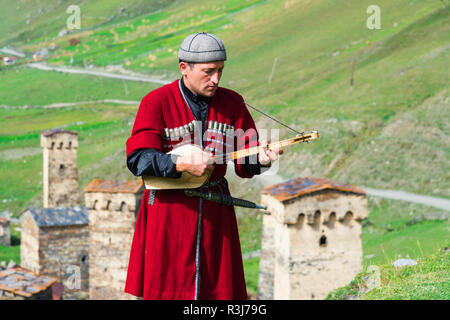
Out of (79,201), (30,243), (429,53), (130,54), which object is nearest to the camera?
(30,243)

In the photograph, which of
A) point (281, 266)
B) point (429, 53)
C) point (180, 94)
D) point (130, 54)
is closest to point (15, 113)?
point (130, 54)

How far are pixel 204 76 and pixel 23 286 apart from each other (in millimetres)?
14587

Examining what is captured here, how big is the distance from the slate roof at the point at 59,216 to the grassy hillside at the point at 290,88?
4.84 meters

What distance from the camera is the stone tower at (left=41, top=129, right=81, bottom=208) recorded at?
39.1 m

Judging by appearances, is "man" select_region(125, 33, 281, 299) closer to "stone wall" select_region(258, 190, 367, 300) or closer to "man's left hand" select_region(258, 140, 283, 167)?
"man's left hand" select_region(258, 140, 283, 167)

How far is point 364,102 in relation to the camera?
131 ft

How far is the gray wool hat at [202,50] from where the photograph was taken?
537 cm

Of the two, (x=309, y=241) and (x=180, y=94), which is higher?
(x=180, y=94)

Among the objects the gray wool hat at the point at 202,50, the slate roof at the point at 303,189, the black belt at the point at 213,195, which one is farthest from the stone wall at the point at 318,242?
the gray wool hat at the point at 202,50

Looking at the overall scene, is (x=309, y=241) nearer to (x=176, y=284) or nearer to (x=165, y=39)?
(x=176, y=284)

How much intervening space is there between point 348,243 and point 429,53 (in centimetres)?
3037

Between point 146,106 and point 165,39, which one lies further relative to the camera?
point 165,39
